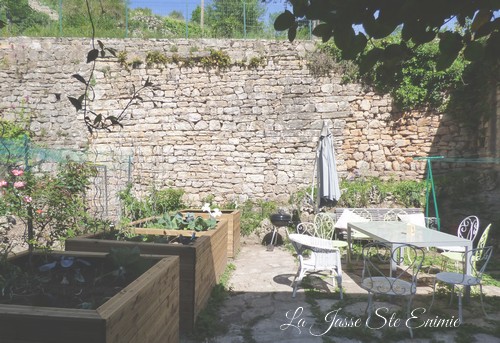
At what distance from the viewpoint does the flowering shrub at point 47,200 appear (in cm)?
376

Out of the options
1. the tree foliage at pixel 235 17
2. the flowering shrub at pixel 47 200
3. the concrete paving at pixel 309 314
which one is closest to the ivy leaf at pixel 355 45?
the concrete paving at pixel 309 314

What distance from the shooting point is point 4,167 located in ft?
15.5

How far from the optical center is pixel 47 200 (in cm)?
418

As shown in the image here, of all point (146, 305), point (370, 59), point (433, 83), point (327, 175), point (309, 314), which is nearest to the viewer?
point (370, 59)

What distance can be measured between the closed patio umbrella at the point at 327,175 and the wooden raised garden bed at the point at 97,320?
4578mm

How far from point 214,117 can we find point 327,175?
3.17 meters

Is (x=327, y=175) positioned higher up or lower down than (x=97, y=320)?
higher up

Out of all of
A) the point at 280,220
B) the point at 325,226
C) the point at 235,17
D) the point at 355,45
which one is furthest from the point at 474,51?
the point at 235,17

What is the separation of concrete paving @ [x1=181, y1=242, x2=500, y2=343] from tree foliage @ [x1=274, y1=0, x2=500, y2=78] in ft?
7.72

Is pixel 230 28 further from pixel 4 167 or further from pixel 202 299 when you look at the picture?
pixel 202 299

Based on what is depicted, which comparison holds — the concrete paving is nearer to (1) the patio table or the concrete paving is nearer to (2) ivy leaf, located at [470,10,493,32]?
(1) the patio table

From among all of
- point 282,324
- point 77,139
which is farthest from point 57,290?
point 77,139

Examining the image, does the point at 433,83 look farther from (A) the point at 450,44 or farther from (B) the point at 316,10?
(B) the point at 316,10

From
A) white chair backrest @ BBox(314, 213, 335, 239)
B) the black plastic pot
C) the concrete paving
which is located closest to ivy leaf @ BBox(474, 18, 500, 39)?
the concrete paving
